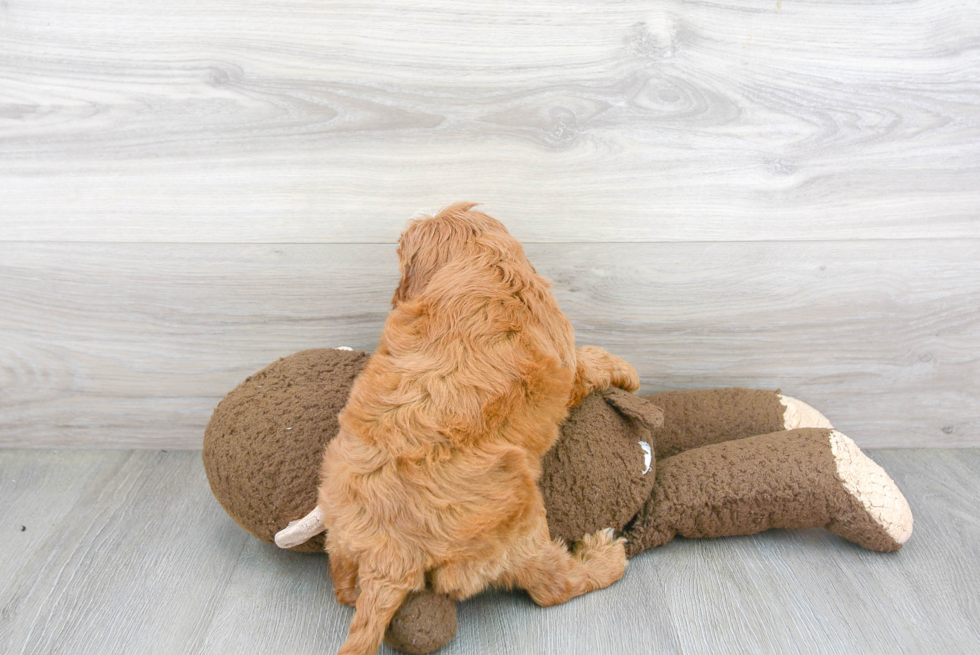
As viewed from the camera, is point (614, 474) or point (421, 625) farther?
point (614, 474)

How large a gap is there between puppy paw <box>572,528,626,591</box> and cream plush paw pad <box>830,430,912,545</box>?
36cm

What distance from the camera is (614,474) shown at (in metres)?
1.02

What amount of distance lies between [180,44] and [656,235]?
0.88m

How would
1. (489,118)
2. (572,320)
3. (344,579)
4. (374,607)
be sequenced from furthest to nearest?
(572,320)
(489,118)
(344,579)
(374,607)

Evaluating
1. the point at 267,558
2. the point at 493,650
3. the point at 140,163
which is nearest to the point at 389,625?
the point at 493,650

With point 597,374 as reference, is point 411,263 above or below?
above

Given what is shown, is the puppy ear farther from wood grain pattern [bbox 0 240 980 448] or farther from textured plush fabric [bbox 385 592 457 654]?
textured plush fabric [bbox 385 592 457 654]

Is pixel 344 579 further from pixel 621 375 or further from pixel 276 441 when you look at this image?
pixel 621 375

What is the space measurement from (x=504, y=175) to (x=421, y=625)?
731 millimetres

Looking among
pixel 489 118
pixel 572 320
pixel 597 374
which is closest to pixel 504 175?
pixel 489 118

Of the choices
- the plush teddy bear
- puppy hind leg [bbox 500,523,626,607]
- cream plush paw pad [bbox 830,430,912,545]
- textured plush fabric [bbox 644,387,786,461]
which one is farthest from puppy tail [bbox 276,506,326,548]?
cream plush paw pad [bbox 830,430,912,545]

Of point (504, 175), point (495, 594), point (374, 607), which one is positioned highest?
point (504, 175)

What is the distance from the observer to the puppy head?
0.92 metres

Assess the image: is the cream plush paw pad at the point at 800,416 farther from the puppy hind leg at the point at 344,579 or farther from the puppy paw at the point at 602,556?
the puppy hind leg at the point at 344,579
